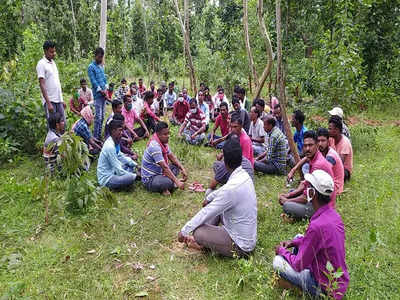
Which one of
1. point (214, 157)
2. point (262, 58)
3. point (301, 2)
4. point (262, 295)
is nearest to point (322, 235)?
point (262, 295)

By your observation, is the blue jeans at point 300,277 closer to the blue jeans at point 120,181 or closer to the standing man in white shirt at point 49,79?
the blue jeans at point 120,181

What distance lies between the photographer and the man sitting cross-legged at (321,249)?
8.14 feet

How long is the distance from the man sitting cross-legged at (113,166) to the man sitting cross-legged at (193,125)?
2.90 meters

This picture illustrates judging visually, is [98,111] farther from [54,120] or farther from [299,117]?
[299,117]

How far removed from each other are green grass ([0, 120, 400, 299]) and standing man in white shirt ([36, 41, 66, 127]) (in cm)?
137

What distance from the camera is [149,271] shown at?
335cm

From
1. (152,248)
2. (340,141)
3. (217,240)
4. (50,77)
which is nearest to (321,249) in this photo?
(217,240)

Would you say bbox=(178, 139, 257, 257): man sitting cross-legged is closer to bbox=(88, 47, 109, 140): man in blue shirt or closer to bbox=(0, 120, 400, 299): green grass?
bbox=(0, 120, 400, 299): green grass

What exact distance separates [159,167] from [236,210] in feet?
6.97

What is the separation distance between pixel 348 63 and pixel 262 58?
6462 millimetres

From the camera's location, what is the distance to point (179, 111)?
31.0 ft

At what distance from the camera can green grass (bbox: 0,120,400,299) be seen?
9.93 ft

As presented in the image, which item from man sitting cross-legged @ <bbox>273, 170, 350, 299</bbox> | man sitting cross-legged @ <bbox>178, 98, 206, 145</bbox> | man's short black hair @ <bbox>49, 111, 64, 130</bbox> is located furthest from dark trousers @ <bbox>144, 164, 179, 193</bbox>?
man sitting cross-legged @ <bbox>178, 98, 206, 145</bbox>

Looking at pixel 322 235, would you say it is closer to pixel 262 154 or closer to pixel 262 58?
pixel 262 154
